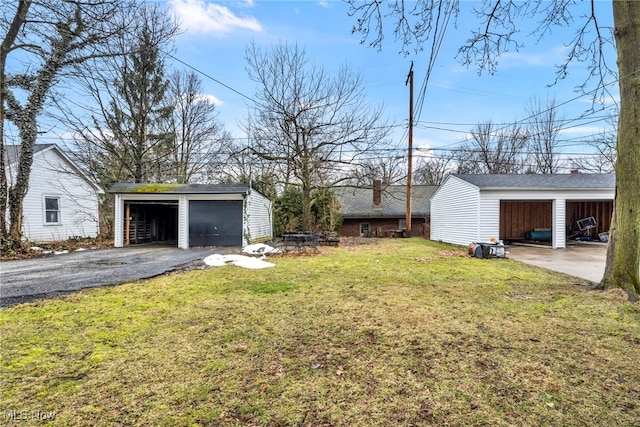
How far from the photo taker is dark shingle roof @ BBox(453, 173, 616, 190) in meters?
12.3

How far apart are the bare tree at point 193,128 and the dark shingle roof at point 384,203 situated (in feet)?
29.2

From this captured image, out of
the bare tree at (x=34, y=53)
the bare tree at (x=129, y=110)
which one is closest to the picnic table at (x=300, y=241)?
the bare tree at (x=34, y=53)

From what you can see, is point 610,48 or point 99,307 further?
point 610,48

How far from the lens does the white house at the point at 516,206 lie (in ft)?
40.1

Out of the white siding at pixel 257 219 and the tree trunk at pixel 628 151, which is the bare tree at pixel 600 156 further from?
the white siding at pixel 257 219

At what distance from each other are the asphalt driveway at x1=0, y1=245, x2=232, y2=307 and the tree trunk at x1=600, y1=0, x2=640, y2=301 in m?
8.46

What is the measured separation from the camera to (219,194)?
40.8ft

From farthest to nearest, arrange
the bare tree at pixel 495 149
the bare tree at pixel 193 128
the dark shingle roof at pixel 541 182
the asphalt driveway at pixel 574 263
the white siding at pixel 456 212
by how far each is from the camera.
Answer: the bare tree at pixel 495 149
the bare tree at pixel 193 128
the white siding at pixel 456 212
the dark shingle roof at pixel 541 182
the asphalt driveway at pixel 574 263

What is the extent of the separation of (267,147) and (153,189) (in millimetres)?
5945

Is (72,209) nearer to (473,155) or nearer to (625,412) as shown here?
(625,412)

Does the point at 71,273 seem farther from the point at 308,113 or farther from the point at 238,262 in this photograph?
the point at 308,113

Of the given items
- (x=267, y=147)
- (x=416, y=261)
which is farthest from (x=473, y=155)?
(x=416, y=261)

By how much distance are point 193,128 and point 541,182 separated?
66.5ft

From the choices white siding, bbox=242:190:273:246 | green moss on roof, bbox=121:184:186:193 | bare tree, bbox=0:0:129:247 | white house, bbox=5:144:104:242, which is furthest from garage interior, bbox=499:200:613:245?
white house, bbox=5:144:104:242
